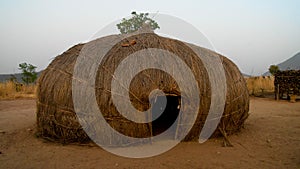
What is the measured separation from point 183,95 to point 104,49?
2.32 meters

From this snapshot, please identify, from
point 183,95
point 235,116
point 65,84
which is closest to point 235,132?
point 235,116

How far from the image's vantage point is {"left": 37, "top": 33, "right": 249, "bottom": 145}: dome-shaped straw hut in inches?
227

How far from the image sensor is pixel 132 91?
18.8ft

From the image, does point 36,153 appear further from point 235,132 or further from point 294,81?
point 294,81

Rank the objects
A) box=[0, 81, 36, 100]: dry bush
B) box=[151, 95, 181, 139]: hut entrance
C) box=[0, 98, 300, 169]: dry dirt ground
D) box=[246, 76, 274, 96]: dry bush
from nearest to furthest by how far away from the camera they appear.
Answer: box=[0, 98, 300, 169]: dry dirt ground → box=[151, 95, 181, 139]: hut entrance → box=[0, 81, 36, 100]: dry bush → box=[246, 76, 274, 96]: dry bush

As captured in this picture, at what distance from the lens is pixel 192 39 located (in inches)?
301

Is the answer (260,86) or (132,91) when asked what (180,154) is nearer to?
(132,91)

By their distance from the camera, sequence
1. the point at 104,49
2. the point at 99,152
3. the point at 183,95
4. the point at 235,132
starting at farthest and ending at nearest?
the point at 235,132, the point at 104,49, the point at 183,95, the point at 99,152

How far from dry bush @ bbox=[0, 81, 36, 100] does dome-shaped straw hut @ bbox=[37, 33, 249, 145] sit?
13043mm

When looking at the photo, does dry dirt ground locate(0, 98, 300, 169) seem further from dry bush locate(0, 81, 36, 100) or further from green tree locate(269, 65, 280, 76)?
green tree locate(269, 65, 280, 76)

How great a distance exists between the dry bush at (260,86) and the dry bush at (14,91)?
1564 centimetres

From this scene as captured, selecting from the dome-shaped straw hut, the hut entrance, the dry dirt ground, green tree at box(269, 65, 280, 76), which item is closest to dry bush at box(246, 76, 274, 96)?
green tree at box(269, 65, 280, 76)

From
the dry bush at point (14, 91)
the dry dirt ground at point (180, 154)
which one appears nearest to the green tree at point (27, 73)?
the dry bush at point (14, 91)

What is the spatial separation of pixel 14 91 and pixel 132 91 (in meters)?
16.5
